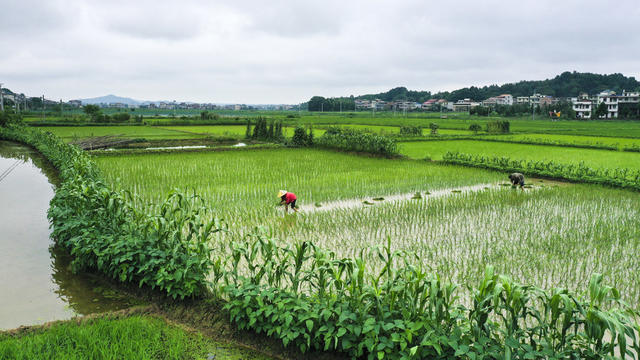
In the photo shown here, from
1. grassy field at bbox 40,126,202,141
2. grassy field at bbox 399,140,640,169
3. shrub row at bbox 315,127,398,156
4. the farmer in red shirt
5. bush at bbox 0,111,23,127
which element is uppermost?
bush at bbox 0,111,23,127

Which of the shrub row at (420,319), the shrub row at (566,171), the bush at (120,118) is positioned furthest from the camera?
the bush at (120,118)

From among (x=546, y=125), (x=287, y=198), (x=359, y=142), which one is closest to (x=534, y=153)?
(x=359, y=142)

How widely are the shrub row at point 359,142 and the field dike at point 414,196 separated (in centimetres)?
Result: 581

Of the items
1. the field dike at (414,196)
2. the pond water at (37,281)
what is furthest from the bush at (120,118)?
the field dike at (414,196)

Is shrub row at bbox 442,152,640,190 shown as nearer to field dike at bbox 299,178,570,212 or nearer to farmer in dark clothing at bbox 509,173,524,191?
field dike at bbox 299,178,570,212

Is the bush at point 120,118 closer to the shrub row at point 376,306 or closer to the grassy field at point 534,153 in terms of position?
the grassy field at point 534,153

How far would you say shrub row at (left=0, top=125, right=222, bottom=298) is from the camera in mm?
4227

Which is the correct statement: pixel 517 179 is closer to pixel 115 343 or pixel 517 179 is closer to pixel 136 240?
pixel 136 240

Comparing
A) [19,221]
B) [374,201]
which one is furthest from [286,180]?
[19,221]

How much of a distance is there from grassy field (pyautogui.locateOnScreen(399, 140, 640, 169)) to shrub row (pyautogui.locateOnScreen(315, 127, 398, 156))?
106 centimetres

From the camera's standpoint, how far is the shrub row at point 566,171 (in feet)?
36.2

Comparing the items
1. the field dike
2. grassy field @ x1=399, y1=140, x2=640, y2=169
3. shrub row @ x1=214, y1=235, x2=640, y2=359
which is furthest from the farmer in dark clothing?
shrub row @ x1=214, y1=235, x2=640, y2=359

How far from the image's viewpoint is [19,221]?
767 cm

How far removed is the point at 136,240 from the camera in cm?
462
